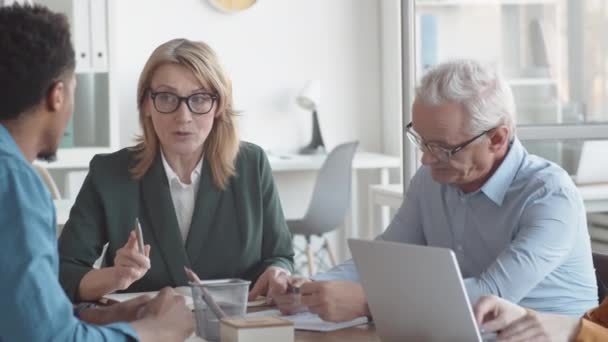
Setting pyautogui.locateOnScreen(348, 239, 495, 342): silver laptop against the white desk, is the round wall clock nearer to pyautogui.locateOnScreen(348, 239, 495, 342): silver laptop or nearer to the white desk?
the white desk

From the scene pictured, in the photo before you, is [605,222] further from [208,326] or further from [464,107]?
[208,326]

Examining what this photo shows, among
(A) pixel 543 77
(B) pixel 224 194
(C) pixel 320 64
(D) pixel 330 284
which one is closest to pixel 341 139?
(C) pixel 320 64

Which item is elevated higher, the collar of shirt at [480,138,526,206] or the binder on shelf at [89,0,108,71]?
the binder on shelf at [89,0,108,71]

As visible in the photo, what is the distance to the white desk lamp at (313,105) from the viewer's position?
18.9ft

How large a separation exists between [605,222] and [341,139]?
6.31 feet

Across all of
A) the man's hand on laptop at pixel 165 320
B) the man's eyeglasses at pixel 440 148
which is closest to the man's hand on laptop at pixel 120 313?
the man's hand on laptop at pixel 165 320

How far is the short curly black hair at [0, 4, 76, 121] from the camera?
1.42m

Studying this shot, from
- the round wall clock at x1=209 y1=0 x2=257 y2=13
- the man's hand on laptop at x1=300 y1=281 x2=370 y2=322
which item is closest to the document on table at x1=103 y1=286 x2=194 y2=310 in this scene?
the man's hand on laptop at x1=300 y1=281 x2=370 y2=322

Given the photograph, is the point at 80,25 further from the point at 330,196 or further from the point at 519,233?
the point at 519,233

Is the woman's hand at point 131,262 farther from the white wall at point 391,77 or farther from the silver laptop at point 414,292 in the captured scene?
the white wall at point 391,77

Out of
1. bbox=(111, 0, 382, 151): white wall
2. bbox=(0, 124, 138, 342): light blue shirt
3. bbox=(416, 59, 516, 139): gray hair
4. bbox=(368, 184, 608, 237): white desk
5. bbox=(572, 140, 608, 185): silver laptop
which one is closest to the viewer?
bbox=(0, 124, 138, 342): light blue shirt

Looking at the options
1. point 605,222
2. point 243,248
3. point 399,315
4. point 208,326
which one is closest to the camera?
point 399,315

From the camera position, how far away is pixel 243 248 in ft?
8.11

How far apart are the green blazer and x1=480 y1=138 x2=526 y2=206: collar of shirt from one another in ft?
1.86
